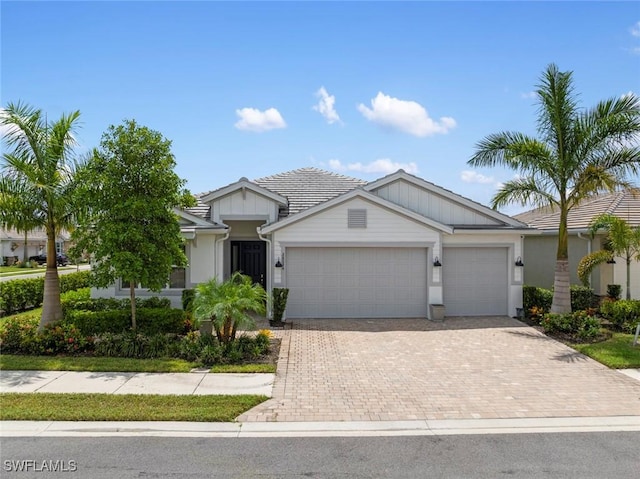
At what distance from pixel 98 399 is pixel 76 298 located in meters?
7.67

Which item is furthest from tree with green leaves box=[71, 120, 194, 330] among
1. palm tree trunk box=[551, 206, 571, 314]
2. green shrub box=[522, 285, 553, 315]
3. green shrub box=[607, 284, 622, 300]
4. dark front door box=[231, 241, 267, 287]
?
green shrub box=[607, 284, 622, 300]

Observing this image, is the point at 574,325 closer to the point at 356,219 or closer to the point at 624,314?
the point at 624,314

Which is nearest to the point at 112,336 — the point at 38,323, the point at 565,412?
the point at 38,323

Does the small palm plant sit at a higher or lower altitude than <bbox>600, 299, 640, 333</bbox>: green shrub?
higher

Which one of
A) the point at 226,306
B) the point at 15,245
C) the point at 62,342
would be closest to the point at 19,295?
the point at 62,342

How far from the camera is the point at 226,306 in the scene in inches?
375

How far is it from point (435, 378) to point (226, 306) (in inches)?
180

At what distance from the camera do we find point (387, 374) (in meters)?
8.98

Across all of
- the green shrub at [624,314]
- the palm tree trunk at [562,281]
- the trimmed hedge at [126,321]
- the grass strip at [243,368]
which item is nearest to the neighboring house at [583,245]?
the palm tree trunk at [562,281]

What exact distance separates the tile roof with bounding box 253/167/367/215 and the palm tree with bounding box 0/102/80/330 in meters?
7.98

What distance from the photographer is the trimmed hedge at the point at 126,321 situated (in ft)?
35.5

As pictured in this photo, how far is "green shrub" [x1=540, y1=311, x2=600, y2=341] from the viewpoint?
11.6m

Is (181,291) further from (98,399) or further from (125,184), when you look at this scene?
(98,399)

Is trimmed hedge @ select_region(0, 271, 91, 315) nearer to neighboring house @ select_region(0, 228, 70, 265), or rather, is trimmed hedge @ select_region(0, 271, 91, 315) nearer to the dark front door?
the dark front door
